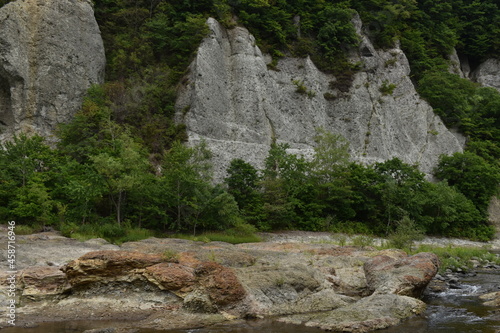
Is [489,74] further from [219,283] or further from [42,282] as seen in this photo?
[42,282]

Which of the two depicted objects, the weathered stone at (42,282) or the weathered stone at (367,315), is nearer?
the weathered stone at (367,315)

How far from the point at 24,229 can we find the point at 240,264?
1496 cm

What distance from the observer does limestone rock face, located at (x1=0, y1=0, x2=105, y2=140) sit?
31953 mm

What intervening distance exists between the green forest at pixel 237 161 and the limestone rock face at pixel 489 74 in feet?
25.5

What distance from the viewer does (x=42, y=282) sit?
1160cm

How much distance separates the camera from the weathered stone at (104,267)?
37.7 ft

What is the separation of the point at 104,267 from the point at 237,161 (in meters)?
19.7

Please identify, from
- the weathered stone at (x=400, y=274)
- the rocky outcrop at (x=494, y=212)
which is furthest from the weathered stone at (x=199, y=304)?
the rocky outcrop at (x=494, y=212)

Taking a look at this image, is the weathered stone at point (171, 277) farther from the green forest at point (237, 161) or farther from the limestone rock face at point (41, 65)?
the limestone rock face at point (41, 65)

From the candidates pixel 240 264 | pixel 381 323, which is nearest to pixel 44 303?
pixel 240 264

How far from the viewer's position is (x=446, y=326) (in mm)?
10164

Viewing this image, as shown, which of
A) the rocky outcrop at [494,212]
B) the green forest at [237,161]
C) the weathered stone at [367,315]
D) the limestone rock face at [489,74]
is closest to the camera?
the weathered stone at [367,315]

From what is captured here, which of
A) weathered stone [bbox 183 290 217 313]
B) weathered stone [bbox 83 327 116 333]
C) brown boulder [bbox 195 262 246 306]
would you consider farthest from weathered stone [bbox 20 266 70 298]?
brown boulder [bbox 195 262 246 306]

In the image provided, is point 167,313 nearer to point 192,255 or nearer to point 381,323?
point 192,255
